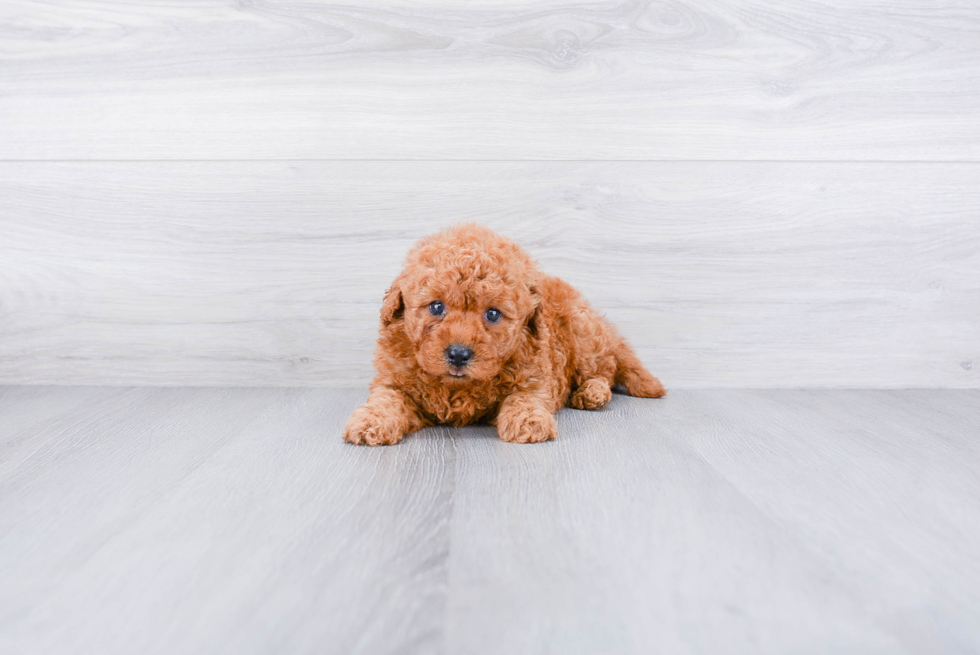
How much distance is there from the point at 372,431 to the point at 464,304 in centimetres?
32

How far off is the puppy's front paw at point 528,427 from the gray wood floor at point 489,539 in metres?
0.04

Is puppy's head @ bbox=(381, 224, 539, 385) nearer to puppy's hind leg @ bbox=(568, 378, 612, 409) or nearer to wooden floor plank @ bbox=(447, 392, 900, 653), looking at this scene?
wooden floor plank @ bbox=(447, 392, 900, 653)

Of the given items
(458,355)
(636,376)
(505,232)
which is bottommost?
(636,376)

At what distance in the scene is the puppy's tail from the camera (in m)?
1.87

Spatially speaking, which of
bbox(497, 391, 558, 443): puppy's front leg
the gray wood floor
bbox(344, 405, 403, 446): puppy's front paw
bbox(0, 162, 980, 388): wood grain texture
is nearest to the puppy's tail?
bbox(0, 162, 980, 388): wood grain texture

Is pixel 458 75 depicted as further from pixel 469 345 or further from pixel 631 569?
pixel 631 569

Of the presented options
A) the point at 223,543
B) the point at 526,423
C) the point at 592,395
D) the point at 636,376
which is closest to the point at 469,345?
the point at 526,423

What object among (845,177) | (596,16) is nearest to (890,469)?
(845,177)

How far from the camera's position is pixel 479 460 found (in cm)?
125

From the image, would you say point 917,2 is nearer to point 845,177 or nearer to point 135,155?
point 845,177

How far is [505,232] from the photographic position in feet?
6.34

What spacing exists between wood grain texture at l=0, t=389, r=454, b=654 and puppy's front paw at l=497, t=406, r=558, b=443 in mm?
140

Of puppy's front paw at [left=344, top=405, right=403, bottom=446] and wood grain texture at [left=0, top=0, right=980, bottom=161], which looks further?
wood grain texture at [left=0, top=0, right=980, bottom=161]

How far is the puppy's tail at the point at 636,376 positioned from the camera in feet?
6.13
